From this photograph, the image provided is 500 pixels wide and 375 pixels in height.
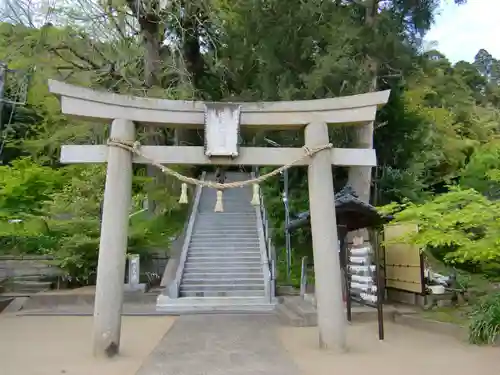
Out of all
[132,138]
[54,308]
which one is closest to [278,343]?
[132,138]

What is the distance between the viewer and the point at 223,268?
560 inches

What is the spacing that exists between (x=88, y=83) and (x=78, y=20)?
2.14 meters

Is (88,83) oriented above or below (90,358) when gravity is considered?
above

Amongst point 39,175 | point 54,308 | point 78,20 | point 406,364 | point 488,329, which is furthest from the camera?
point 39,175

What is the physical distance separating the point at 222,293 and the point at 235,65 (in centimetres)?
816

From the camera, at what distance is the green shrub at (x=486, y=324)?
7.23 metres

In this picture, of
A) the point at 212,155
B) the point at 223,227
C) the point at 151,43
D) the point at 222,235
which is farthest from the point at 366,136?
the point at 151,43

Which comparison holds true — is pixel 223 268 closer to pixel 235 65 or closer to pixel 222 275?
pixel 222 275

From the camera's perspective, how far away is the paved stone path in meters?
6.01

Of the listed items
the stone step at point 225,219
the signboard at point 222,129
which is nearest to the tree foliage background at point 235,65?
the stone step at point 225,219

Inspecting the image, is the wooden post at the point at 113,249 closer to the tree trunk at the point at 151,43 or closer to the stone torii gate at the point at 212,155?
the stone torii gate at the point at 212,155

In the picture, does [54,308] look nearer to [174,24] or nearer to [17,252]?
[17,252]

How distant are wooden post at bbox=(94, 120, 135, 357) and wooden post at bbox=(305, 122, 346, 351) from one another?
2.94 meters

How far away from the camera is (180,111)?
7.64 meters
